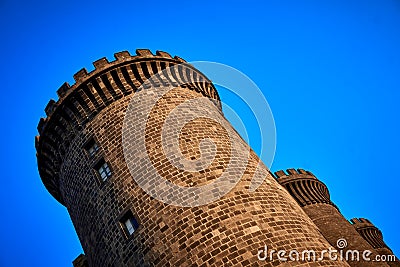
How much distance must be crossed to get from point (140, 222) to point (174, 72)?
7.42 m

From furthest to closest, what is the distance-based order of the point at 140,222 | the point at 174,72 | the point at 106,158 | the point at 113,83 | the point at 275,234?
the point at 174,72 → the point at 113,83 → the point at 106,158 → the point at 140,222 → the point at 275,234

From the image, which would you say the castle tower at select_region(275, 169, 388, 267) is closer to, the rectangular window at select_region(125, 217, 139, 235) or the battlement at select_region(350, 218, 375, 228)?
the battlement at select_region(350, 218, 375, 228)

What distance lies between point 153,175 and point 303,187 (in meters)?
16.4

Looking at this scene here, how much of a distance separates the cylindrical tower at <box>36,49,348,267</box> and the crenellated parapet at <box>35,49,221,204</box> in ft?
0.14

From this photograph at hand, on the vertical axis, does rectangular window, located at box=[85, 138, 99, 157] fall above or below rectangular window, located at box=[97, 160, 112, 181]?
above

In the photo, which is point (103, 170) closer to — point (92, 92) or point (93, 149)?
point (93, 149)

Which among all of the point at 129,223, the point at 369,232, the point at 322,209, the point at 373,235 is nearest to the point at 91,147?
the point at 129,223

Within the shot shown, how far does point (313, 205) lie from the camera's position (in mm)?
25359

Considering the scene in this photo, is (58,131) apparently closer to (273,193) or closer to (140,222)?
(140,222)

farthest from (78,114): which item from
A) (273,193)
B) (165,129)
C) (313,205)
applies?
(313,205)

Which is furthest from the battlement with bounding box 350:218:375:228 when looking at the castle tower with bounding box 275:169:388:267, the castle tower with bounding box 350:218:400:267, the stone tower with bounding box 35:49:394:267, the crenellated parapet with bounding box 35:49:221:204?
the crenellated parapet with bounding box 35:49:221:204

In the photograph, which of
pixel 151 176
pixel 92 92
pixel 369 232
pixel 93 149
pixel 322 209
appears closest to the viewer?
pixel 151 176

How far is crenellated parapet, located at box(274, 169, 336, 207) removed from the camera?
25953mm

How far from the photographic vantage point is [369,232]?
91.8 feet
